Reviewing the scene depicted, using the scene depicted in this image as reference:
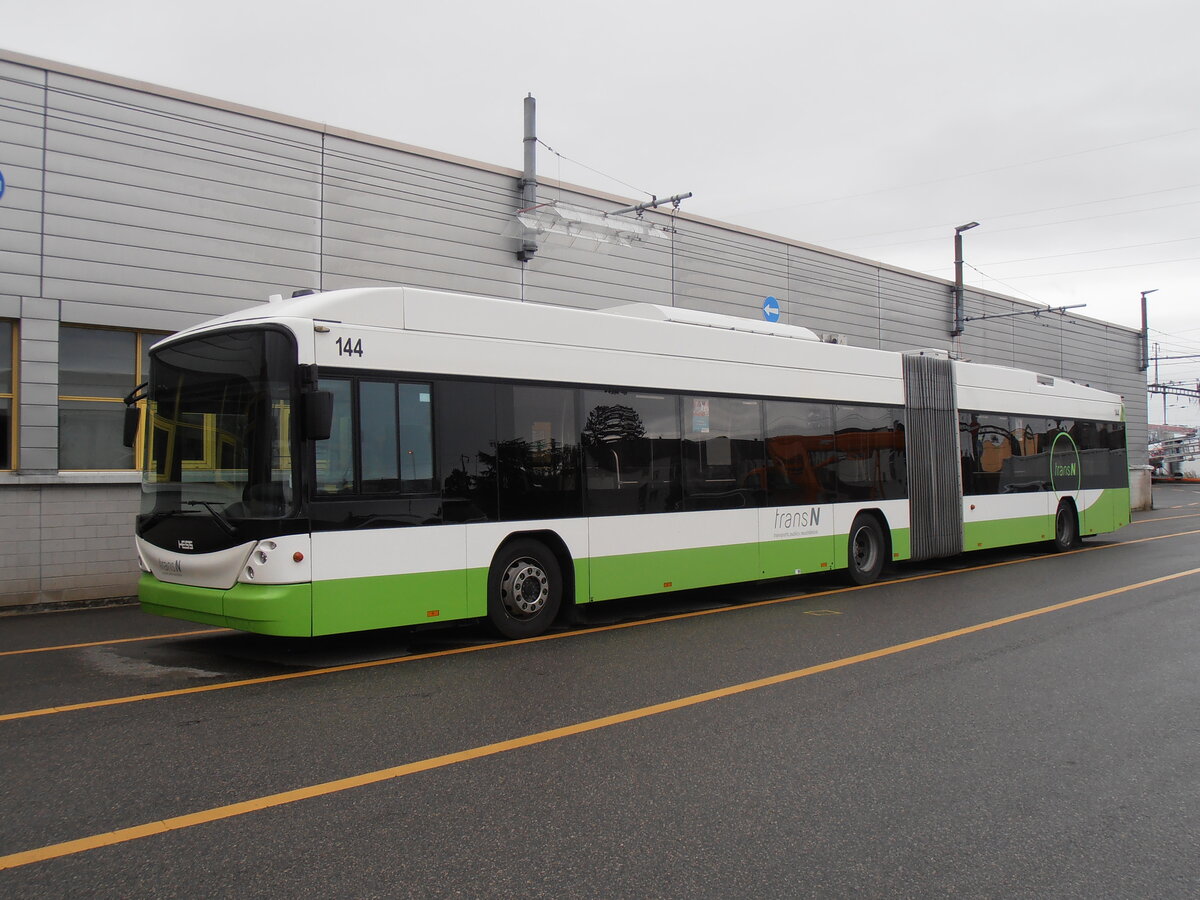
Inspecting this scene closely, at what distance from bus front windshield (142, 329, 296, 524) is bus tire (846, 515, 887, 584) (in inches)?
312

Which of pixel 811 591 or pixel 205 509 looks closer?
pixel 205 509

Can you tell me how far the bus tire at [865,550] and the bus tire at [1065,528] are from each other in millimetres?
5776

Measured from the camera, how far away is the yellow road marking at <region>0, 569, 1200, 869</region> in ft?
12.4

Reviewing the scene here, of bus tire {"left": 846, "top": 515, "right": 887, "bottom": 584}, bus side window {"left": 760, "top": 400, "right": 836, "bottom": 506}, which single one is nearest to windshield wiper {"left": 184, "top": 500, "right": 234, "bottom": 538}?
bus side window {"left": 760, "top": 400, "right": 836, "bottom": 506}

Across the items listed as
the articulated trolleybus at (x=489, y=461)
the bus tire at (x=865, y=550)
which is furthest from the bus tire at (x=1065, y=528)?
the bus tire at (x=865, y=550)

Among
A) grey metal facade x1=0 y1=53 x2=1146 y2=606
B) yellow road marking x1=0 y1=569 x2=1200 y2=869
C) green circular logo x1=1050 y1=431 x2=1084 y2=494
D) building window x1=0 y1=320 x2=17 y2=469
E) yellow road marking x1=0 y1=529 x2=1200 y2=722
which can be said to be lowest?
yellow road marking x1=0 y1=569 x2=1200 y2=869

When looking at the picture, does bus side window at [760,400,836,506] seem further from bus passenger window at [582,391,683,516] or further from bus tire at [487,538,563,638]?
bus tire at [487,538,563,638]

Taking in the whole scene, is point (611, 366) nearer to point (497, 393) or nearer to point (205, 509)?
point (497, 393)

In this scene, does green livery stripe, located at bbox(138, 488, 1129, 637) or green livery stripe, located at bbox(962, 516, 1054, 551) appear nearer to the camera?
green livery stripe, located at bbox(138, 488, 1129, 637)

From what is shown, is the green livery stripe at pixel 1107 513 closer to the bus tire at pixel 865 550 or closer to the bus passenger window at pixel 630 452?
the bus tire at pixel 865 550

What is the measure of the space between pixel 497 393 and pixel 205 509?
8.72 ft

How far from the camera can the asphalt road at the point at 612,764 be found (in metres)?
3.58

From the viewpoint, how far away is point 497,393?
8.36 m

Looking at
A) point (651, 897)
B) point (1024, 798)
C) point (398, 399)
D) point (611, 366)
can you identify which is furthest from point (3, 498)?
point (1024, 798)
